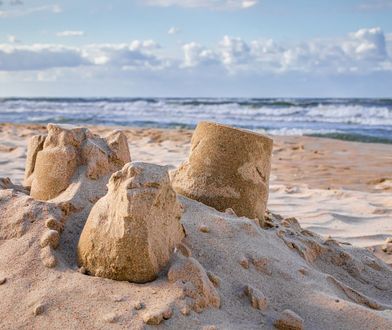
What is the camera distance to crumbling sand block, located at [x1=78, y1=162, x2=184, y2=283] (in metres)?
2.29

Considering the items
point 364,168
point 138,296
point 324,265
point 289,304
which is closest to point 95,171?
point 138,296

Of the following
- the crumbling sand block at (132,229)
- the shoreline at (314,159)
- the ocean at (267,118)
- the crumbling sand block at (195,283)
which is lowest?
the ocean at (267,118)

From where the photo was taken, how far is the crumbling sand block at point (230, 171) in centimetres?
331

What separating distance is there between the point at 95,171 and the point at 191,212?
54 centimetres

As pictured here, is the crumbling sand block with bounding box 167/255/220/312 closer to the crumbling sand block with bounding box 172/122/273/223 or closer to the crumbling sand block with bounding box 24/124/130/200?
A: the crumbling sand block with bounding box 24/124/130/200

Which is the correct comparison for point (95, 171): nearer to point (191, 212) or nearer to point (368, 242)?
point (191, 212)

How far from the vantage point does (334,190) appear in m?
6.43

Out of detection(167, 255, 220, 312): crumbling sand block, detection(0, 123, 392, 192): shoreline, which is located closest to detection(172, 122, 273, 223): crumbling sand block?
detection(167, 255, 220, 312): crumbling sand block

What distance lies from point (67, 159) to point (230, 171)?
92cm

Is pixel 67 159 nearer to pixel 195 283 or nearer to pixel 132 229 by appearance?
pixel 132 229

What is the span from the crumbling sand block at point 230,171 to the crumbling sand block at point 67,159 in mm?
478

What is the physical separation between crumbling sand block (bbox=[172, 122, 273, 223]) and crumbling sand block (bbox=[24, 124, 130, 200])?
0.48 metres

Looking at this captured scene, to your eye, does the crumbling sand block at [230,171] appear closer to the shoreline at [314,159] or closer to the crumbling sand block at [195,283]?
the crumbling sand block at [195,283]

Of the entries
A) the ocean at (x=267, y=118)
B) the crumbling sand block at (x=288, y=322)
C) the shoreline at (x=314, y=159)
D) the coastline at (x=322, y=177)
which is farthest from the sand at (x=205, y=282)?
the ocean at (x=267, y=118)
